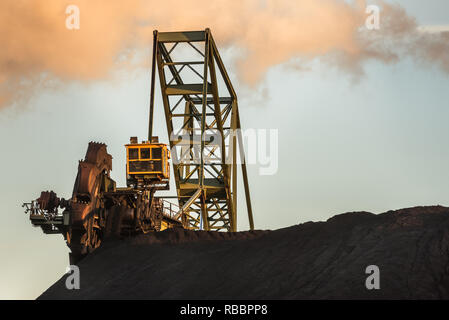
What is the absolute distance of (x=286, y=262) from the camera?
91.5ft

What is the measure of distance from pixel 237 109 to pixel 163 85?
852 centimetres

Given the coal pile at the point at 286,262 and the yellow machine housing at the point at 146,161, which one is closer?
the coal pile at the point at 286,262

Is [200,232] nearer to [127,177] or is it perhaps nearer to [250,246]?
[250,246]

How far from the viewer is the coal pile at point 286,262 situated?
79.7ft

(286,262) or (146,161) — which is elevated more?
(146,161)

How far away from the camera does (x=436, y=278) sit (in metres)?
23.8

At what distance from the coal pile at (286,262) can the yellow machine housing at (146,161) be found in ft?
18.0

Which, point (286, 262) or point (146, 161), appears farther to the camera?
point (146, 161)

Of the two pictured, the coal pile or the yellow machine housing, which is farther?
the yellow machine housing

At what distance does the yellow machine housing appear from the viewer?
38500 mm

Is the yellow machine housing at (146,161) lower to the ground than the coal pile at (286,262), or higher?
higher

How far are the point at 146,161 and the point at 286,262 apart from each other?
1333cm

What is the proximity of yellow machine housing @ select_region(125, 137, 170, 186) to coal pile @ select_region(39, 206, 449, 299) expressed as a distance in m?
5.50
